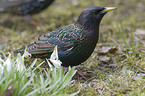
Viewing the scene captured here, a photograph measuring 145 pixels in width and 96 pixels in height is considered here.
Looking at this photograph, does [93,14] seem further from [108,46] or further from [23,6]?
[23,6]

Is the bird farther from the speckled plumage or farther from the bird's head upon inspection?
the bird's head

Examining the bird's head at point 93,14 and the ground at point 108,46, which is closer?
the ground at point 108,46

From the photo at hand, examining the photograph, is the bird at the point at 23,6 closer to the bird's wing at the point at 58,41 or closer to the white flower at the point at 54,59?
the bird's wing at the point at 58,41

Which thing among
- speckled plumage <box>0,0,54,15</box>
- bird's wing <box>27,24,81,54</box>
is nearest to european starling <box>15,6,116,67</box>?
bird's wing <box>27,24,81,54</box>

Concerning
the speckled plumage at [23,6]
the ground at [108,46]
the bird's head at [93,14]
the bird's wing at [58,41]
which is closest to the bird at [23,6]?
the speckled plumage at [23,6]

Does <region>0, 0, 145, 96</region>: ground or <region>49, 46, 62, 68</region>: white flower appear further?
<region>0, 0, 145, 96</region>: ground
